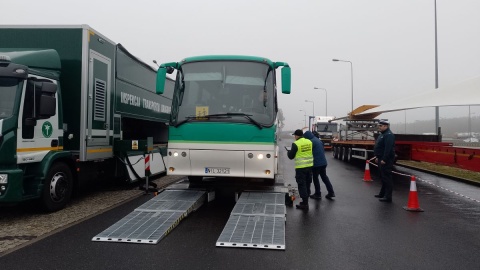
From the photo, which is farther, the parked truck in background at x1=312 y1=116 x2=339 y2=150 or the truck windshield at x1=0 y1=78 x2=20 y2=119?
the parked truck in background at x1=312 y1=116 x2=339 y2=150

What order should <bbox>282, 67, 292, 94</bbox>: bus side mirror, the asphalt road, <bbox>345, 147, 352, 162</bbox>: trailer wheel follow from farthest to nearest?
<bbox>345, 147, 352, 162</bbox>: trailer wheel < <bbox>282, 67, 292, 94</bbox>: bus side mirror < the asphalt road

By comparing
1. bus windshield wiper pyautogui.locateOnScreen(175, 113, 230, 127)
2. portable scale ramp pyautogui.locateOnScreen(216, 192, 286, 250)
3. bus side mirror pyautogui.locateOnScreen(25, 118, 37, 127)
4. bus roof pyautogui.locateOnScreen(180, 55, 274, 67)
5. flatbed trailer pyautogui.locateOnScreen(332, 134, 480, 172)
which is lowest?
portable scale ramp pyautogui.locateOnScreen(216, 192, 286, 250)

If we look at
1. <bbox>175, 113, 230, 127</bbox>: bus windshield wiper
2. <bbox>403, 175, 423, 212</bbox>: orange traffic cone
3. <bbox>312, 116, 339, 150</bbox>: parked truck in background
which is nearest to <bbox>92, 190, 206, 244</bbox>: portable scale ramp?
<bbox>175, 113, 230, 127</bbox>: bus windshield wiper

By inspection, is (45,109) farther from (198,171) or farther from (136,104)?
(136,104)

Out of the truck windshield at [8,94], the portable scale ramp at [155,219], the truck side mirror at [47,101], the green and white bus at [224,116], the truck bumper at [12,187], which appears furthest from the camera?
the green and white bus at [224,116]

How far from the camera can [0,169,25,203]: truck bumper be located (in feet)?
19.2

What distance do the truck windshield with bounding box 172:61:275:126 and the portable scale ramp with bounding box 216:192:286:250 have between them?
1.45m

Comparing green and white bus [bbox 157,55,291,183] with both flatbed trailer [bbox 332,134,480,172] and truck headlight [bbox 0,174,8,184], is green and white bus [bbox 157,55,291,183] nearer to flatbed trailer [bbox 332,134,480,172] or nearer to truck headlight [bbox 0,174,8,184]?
truck headlight [bbox 0,174,8,184]

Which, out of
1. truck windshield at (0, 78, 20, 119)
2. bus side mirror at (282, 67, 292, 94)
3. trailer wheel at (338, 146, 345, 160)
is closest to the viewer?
truck windshield at (0, 78, 20, 119)

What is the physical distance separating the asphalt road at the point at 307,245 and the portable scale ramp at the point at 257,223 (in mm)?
154

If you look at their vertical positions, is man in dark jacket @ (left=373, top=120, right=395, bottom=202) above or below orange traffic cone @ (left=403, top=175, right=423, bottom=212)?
above

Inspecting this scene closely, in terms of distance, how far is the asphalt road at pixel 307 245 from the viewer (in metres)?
4.39

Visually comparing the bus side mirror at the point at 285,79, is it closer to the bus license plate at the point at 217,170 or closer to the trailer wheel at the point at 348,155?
the bus license plate at the point at 217,170

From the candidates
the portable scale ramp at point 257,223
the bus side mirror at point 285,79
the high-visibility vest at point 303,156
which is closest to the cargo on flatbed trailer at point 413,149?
the high-visibility vest at point 303,156
